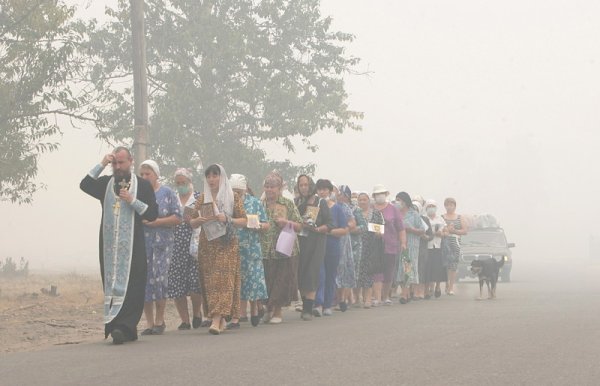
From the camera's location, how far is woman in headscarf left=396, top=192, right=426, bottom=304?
1986cm

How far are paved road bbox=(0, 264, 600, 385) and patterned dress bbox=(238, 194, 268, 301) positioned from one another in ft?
1.55

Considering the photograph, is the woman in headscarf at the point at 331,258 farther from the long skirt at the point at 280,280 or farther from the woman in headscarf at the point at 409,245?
the woman in headscarf at the point at 409,245

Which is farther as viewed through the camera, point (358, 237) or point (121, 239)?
point (358, 237)

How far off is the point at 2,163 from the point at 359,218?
7950mm

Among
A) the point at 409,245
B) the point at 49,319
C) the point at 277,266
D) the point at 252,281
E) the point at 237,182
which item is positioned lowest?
the point at 49,319

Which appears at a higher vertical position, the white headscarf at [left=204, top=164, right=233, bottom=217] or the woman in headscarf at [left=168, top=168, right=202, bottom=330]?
the white headscarf at [left=204, top=164, right=233, bottom=217]

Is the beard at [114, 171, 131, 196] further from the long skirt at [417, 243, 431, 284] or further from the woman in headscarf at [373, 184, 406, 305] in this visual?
the long skirt at [417, 243, 431, 284]

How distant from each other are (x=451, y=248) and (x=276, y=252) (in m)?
8.75

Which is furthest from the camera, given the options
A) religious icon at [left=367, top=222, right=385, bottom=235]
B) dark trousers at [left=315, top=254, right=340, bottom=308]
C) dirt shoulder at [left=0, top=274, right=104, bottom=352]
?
religious icon at [left=367, top=222, right=385, bottom=235]

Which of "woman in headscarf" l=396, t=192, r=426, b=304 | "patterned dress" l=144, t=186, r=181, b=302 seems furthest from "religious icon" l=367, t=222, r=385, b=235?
"patterned dress" l=144, t=186, r=181, b=302

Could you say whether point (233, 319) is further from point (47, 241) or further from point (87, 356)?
point (47, 241)

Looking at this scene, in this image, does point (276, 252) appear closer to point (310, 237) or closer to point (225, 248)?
point (310, 237)

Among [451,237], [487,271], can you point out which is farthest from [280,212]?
[451,237]

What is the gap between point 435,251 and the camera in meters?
21.8
